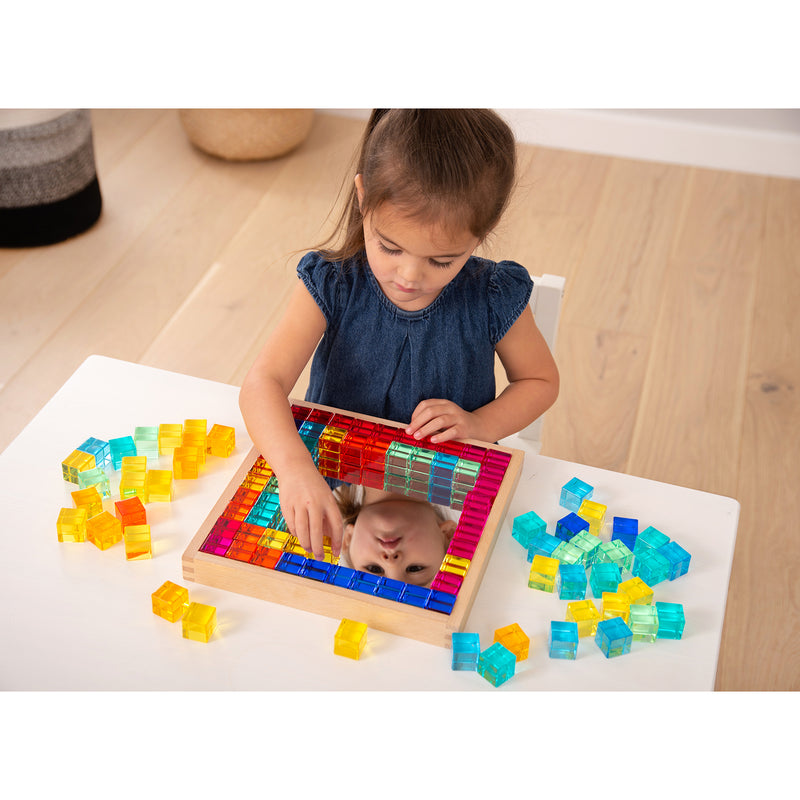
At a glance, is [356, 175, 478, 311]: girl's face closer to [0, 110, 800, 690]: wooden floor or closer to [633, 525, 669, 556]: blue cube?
[633, 525, 669, 556]: blue cube

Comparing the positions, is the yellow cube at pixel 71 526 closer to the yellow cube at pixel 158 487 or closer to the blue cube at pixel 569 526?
the yellow cube at pixel 158 487

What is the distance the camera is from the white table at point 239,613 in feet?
2.82

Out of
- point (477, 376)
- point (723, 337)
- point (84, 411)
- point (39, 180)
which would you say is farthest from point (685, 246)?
point (84, 411)

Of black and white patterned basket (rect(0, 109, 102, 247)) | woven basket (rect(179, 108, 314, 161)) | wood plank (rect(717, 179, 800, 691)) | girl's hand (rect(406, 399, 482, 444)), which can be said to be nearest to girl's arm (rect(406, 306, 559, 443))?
girl's hand (rect(406, 399, 482, 444))

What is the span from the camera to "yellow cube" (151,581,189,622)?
35.2 inches

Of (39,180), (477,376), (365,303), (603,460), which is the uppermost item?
(365,303)

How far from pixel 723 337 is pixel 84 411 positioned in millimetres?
1659

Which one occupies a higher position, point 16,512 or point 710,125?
point 16,512

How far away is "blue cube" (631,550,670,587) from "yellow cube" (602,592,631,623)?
5cm

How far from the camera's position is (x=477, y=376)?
4.24ft

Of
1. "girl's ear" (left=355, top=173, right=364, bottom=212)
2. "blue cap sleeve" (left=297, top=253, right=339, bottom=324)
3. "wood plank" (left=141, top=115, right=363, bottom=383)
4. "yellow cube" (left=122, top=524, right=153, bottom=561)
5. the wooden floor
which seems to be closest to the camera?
"yellow cube" (left=122, top=524, right=153, bottom=561)

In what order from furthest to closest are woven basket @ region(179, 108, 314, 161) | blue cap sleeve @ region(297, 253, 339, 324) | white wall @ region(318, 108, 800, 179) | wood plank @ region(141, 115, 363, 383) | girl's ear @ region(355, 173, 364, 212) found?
white wall @ region(318, 108, 800, 179), woven basket @ region(179, 108, 314, 161), wood plank @ region(141, 115, 363, 383), blue cap sleeve @ region(297, 253, 339, 324), girl's ear @ region(355, 173, 364, 212)

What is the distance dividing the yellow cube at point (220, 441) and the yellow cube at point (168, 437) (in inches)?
1.4

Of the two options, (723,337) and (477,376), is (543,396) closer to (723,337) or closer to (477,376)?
(477,376)
